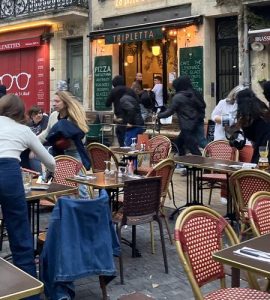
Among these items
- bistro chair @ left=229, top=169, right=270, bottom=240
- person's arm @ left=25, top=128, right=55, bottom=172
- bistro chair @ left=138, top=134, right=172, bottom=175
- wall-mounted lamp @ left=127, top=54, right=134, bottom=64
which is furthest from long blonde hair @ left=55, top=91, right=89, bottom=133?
wall-mounted lamp @ left=127, top=54, right=134, bottom=64

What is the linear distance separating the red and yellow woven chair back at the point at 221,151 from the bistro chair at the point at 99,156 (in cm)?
148

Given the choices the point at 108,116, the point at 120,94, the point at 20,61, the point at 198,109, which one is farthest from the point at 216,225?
the point at 20,61

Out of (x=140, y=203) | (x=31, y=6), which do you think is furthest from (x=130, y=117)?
(x=31, y=6)

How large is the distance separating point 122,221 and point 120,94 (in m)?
7.41

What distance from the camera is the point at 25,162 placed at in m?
7.79

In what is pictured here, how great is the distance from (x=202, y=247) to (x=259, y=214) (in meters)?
0.69

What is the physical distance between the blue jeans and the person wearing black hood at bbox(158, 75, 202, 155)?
614 centimetres

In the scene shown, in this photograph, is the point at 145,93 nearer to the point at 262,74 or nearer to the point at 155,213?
the point at 262,74

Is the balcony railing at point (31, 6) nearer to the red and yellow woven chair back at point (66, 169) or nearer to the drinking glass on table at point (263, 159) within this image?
the red and yellow woven chair back at point (66, 169)

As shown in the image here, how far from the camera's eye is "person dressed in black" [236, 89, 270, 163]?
21.3 feet

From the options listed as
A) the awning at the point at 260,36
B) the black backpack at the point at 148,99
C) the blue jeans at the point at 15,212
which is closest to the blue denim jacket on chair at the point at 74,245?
the blue jeans at the point at 15,212

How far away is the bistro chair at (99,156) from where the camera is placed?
827 centimetres

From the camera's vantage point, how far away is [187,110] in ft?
34.8

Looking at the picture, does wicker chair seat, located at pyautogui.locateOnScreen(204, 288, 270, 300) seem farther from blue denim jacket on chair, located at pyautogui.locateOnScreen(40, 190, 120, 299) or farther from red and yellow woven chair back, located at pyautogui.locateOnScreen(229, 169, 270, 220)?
red and yellow woven chair back, located at pyautogui.locateOnScreen(229, 169, 270, 220)
